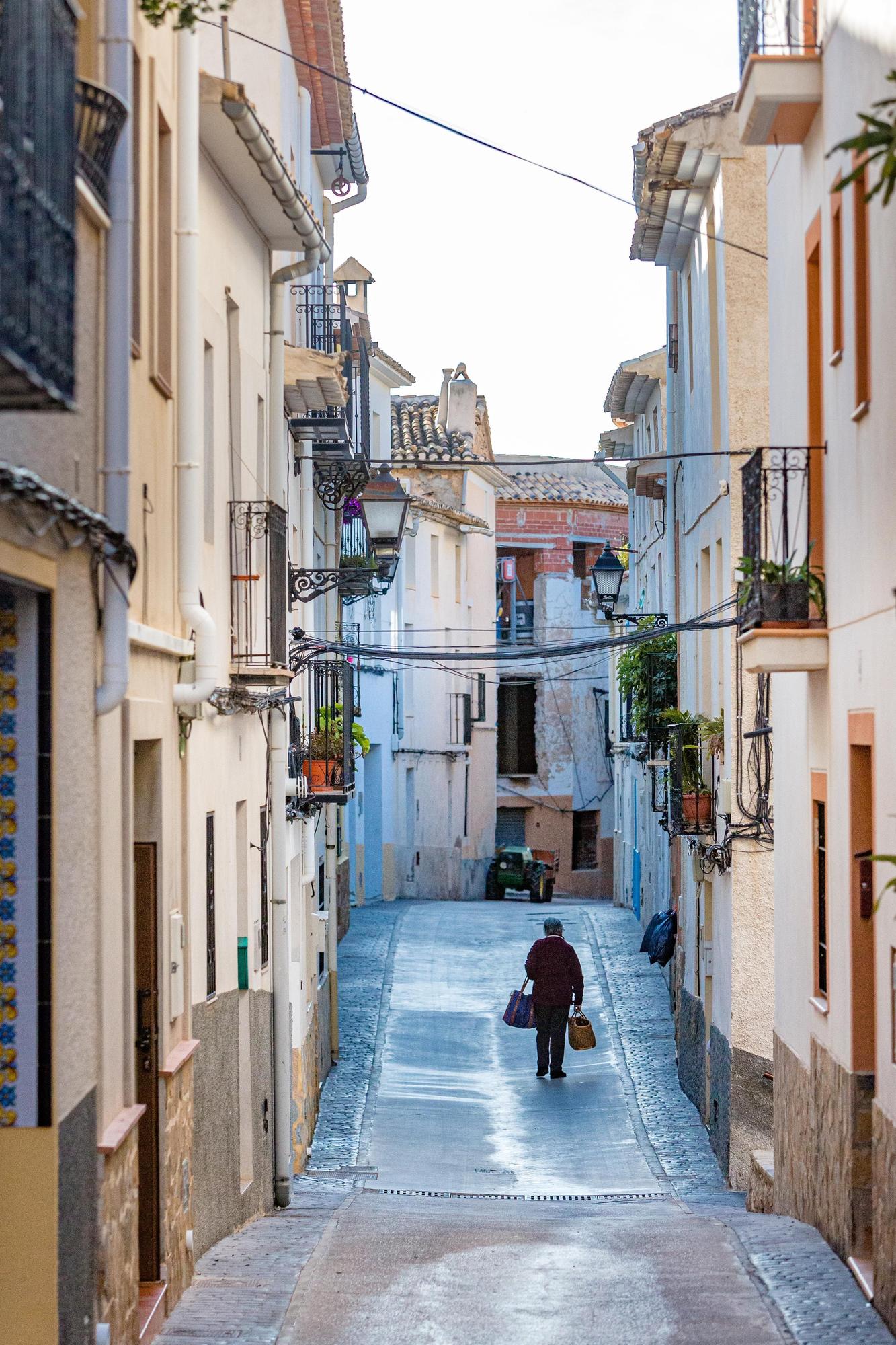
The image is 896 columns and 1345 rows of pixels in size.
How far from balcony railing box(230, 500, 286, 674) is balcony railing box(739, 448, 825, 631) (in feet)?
10.6

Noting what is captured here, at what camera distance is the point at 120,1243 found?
23.7 ft

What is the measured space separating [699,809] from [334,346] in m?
5.90

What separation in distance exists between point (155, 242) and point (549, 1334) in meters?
5.83

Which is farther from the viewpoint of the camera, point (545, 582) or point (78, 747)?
point (545, 582)

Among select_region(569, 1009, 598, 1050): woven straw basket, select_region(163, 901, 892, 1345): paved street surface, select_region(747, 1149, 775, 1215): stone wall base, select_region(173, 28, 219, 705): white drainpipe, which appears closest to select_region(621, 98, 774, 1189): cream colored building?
select_region(163, 901, 892, 1345): paved street surface

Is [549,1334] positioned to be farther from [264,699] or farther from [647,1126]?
[647,1126]

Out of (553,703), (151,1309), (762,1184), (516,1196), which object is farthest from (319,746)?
(553,703)

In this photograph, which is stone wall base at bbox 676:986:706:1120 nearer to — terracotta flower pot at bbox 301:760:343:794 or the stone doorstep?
terracotta flower pot at bbox 301:760:343:794

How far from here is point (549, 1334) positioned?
788 centimetres

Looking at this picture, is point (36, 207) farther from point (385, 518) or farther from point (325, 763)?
point (325, 763)

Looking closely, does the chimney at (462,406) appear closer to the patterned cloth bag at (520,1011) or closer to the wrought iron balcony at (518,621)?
the wrought iron balcony at (518,621)

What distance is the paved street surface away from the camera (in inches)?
316

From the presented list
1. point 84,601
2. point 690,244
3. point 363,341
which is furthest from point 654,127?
point 84,601

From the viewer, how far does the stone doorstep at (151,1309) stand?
7.65 m
